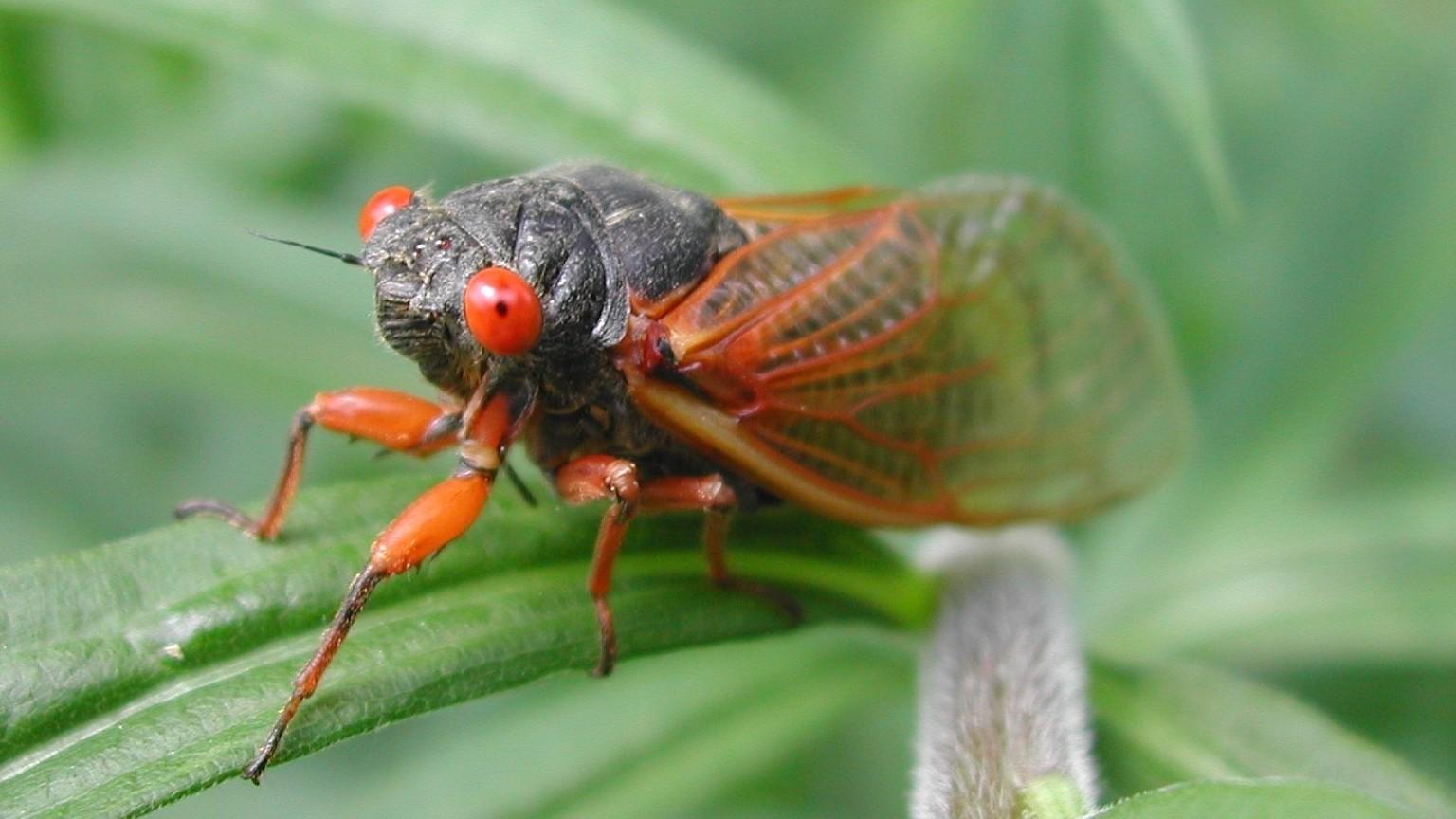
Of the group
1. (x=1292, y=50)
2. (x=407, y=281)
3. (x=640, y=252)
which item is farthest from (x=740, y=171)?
(x=1292, y=50)

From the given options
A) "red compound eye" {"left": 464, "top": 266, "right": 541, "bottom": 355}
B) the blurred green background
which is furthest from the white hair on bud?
"red compound eye" {"left": 464, "top": 266, "right": 541, "bottom": 355}

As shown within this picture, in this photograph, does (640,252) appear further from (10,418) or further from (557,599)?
(10,418)

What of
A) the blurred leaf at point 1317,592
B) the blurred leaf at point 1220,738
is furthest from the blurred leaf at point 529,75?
the blurred leaf at point 1317,592

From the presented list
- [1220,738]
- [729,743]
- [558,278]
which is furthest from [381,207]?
[1220,738]

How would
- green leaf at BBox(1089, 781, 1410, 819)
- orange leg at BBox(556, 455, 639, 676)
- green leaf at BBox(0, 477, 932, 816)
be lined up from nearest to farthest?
green leaf at BBox(1089, 781, 1410, 819), green leaf at BBox(0, 477, 932, 816), orange leg at BBox(556, 455, 639, 676)

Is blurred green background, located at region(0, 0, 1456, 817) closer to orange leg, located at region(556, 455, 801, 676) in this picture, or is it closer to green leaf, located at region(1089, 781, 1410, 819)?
orange leg, located at region(556, 455, 801, 676)

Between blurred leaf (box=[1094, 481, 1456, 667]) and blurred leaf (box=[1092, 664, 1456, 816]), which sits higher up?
blurred leaf (box=[1094, 481, 1456, 667])
